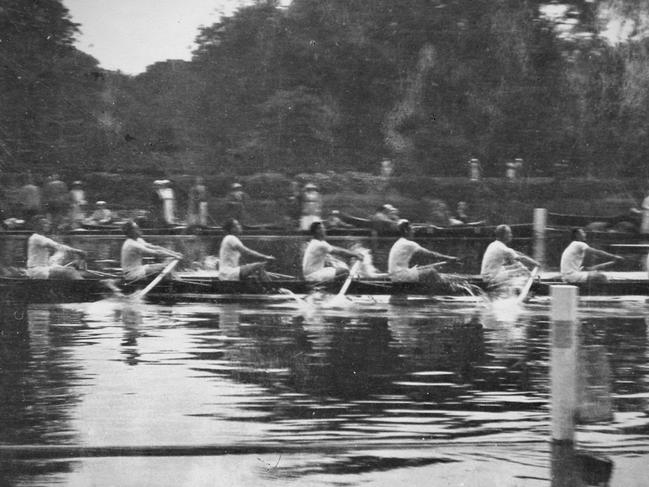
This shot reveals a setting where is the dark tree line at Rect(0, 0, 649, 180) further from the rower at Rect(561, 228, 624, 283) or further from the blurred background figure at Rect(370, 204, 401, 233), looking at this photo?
the rower at Rect(561, 228, 624, 283)

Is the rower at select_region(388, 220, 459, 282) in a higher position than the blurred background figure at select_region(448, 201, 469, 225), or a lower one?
lower

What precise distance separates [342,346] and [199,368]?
2.46 metres

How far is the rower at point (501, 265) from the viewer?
17.3 metres

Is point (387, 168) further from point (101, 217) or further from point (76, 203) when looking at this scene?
point (76, 203)

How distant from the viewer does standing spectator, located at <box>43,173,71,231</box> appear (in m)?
34.8

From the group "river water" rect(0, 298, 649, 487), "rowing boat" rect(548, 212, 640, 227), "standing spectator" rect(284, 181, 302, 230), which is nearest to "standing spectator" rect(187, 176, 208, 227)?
"standing spectator" rect(284, 181, 302, 230)

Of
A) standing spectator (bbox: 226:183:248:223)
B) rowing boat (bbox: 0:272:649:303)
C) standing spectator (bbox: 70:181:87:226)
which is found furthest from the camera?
standing spectator (bbox: 226:183:248:223)

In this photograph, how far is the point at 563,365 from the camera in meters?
7.21

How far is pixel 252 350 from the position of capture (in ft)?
41.0

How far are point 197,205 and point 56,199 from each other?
15.6 feet

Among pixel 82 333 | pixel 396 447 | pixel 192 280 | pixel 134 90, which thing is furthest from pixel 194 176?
pixel 396 447

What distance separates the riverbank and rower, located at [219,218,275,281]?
19.6 meters

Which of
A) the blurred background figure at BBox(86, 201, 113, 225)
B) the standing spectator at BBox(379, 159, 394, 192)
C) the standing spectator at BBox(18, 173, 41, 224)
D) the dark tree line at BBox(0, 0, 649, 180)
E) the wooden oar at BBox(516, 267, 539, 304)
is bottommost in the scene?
the wooden oar at BBox(516, 267, 539, 304)

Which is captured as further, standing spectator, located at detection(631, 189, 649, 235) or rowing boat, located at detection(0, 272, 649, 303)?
standing spectator, located at detection(631, 189, 649, 235)
